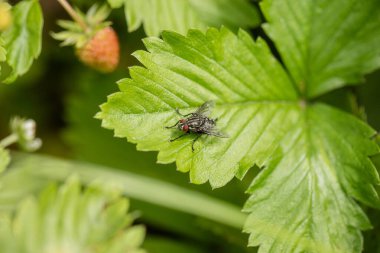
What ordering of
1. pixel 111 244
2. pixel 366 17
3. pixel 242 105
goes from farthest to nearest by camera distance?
1. pixel 366 17
2. pixel 242 105
3. pixel 111 244

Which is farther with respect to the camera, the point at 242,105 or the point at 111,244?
the point at 242,105

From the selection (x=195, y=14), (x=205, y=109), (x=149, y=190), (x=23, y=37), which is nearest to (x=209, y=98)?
(x=205, y=109)

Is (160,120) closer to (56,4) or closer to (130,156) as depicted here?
(130,156)

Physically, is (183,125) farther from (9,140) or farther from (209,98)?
(9,140)

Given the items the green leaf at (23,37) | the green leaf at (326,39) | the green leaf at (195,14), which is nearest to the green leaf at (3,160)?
the green leaf at (23,37)

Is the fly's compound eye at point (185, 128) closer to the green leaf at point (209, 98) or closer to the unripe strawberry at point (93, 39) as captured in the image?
the green leaf at point (209, 98)

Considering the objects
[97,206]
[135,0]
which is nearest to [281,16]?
[135,0]

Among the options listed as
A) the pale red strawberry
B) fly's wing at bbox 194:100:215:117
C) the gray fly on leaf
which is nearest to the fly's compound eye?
the gray fly on leaf
